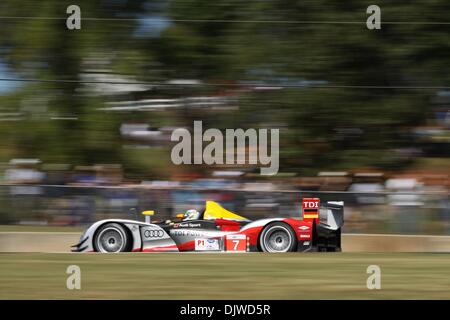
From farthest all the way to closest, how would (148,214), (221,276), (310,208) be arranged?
(148,214) → (310,208) → (221,276)

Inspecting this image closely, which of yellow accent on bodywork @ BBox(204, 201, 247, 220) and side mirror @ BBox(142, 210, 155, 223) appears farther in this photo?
side mirror @ BBox(142, 210, 155, 223)

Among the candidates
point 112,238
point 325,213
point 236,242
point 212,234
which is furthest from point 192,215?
point 325,213

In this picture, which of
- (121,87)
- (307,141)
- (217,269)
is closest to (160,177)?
(121,87)

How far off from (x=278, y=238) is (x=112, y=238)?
2.28m

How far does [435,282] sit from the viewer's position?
278 inches

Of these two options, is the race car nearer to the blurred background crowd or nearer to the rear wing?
the rear wing

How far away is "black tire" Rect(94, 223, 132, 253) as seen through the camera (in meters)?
10.6

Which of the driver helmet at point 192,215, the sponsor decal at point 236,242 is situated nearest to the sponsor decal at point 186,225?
the driver helmet at point 192,215

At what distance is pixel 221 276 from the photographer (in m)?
7.38

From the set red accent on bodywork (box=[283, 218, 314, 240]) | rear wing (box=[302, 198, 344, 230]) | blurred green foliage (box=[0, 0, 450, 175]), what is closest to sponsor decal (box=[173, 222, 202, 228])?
red accent on bodywork (box=[283, 218, 314, 240])

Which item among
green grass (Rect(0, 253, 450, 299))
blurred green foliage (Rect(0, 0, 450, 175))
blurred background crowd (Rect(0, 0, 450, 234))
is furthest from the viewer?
blurred green foliage (Rect(0, 0, 450, 175))

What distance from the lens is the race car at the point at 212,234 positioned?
34.9ft

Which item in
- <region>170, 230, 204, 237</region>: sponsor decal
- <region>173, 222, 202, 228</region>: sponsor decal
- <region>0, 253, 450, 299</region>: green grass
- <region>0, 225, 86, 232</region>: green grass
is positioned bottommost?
<region>0, 253, 450, 299</region>: green grass

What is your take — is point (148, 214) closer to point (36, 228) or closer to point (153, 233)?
point (153, 233)
